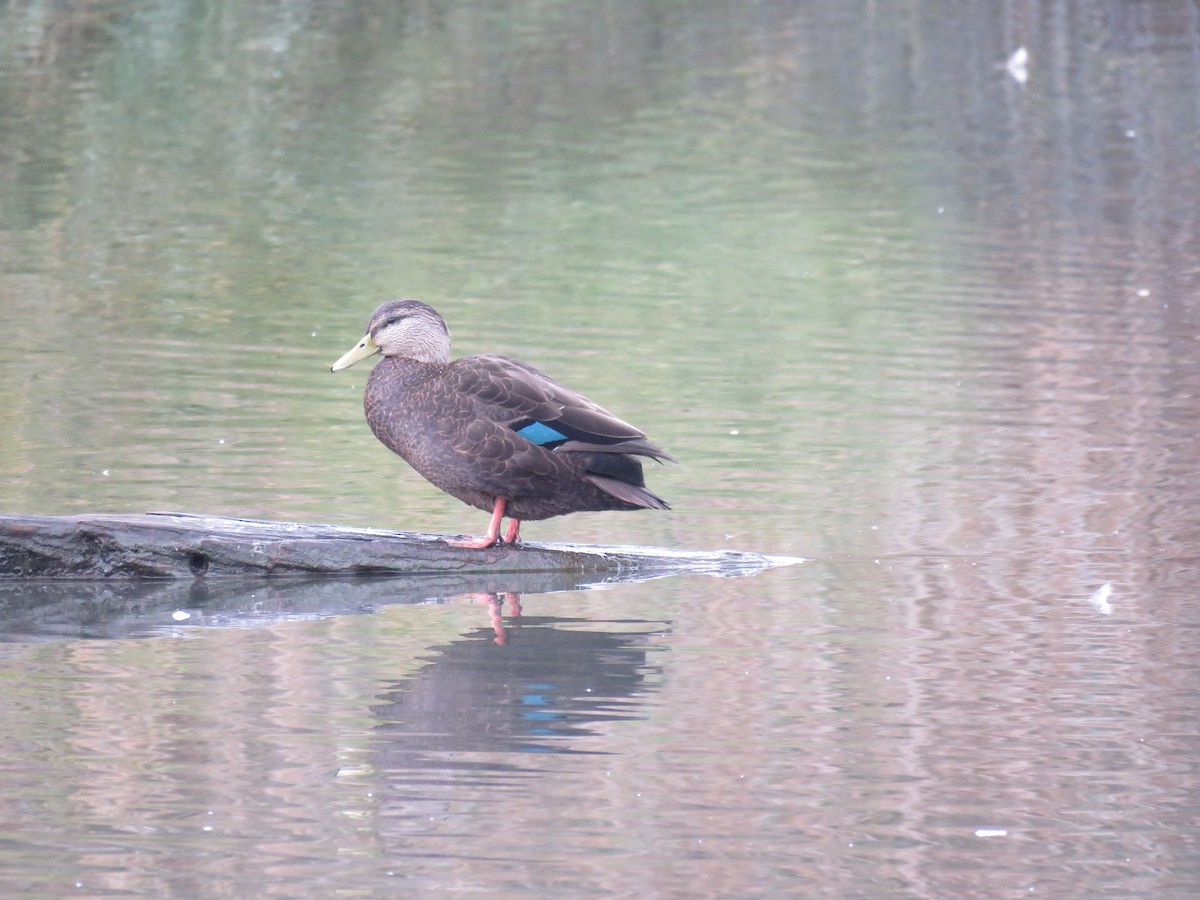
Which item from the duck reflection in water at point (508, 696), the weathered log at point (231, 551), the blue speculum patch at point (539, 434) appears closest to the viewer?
A: the duck reflection in water at point (508, 696)

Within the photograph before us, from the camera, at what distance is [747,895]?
4.89 m

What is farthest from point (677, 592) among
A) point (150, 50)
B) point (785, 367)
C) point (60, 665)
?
point (150, 50)

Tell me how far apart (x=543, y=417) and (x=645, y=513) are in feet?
5.60

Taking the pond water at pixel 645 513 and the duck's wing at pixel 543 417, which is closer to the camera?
the pond water at pixel 645 513

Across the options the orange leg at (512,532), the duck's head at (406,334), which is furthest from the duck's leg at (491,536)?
the duck's head at (406,334)

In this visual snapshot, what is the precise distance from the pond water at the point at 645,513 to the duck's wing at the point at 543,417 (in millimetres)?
560

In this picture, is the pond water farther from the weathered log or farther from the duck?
the duck

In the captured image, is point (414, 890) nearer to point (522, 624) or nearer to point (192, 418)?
point (522, 624)

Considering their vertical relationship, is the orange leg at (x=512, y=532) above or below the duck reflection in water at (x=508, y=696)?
above

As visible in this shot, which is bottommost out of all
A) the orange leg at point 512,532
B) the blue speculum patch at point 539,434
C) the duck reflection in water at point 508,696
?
the duck reflection in water at point 508,696

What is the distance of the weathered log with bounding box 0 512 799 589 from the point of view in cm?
730

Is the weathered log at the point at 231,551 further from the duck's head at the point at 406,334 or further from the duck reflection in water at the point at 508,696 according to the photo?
the duck's head at the point at 406,334

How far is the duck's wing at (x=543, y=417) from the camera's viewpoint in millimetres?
7414

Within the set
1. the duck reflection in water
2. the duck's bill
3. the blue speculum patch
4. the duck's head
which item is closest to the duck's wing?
the blue speculum patch
